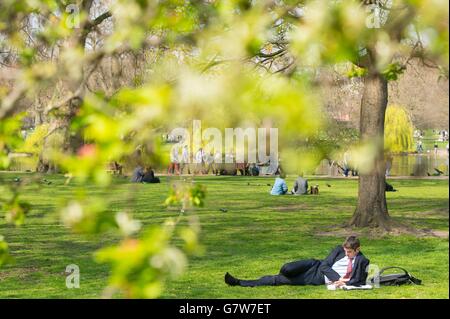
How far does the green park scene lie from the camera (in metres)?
2.33

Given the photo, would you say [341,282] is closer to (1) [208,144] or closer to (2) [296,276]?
(2) [296,276]

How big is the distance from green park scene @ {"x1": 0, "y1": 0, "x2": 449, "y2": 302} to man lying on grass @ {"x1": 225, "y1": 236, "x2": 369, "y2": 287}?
0.09 ft

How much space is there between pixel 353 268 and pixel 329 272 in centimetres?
35

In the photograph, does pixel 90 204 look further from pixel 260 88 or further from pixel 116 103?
pixel 260 88

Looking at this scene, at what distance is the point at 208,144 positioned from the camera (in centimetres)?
371

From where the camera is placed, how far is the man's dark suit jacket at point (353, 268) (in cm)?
1190

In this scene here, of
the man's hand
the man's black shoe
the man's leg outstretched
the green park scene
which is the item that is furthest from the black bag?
the man's black shoe

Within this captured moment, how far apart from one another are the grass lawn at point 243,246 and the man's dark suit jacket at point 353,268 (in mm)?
248

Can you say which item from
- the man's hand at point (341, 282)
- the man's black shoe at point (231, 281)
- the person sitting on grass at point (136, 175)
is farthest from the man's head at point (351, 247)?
the person sitting on grass at point (136, 175)

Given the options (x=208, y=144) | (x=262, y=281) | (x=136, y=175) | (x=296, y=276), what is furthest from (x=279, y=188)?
(x=208, y=144)

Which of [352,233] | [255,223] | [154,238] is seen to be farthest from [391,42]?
[255,223]

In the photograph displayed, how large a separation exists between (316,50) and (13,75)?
129 centimetres
